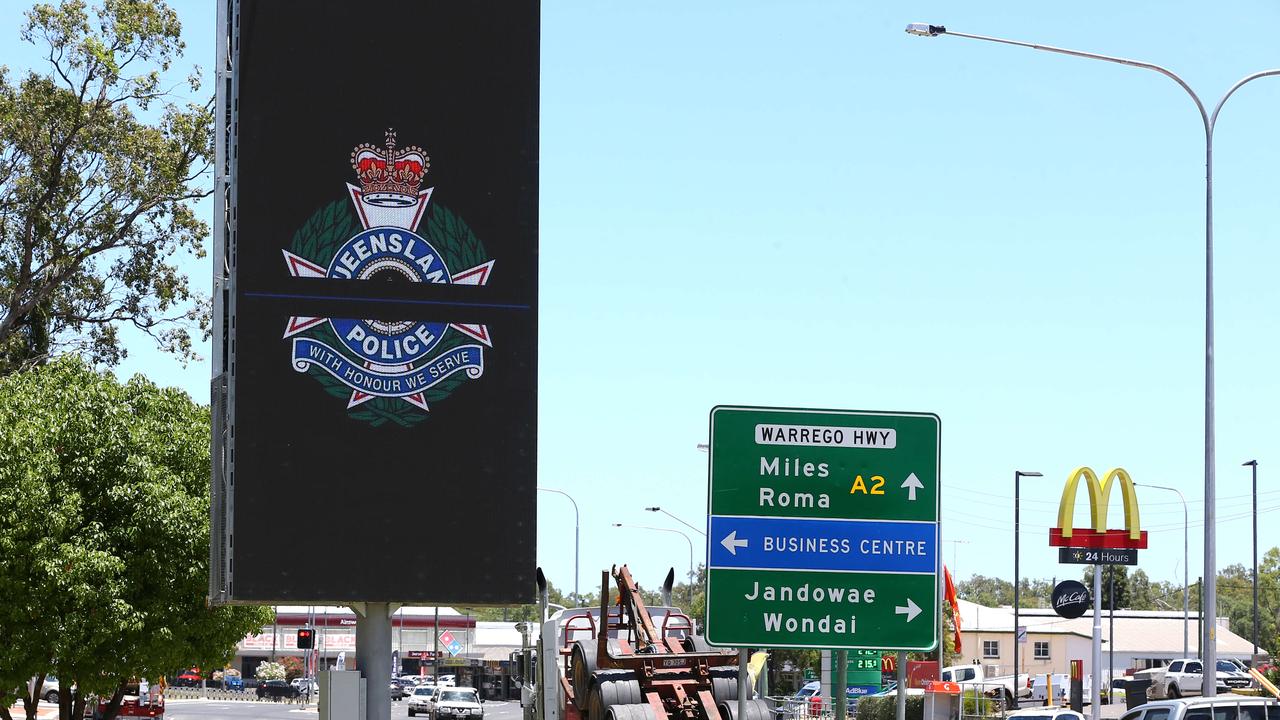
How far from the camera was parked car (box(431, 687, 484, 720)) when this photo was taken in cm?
5344

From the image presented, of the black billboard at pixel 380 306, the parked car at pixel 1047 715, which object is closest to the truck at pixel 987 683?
the parked car at pixel 1047 715

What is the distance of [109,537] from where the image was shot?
27062 mm

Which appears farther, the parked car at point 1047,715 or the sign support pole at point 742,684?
the parked car at point 1047,715

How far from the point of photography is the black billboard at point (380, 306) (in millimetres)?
15516

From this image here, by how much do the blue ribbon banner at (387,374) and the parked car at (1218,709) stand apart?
1207cm

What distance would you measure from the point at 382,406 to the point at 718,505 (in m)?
6.24

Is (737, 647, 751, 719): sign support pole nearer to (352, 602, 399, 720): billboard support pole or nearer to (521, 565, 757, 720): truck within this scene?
(352, 602, 399, 720): billboard support pole

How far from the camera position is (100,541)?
26.7 meters

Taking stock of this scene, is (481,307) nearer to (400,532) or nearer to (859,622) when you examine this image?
(400,532)

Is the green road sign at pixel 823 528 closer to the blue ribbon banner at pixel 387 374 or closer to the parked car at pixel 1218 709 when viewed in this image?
the blue ribbon banner at pixel 387 374

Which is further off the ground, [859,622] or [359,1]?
[359,1]

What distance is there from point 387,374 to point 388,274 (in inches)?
42.2

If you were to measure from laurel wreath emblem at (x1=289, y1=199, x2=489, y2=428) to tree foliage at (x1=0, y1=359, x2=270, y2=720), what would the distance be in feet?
40.2

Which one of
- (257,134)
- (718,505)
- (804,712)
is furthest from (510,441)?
(804,712)
